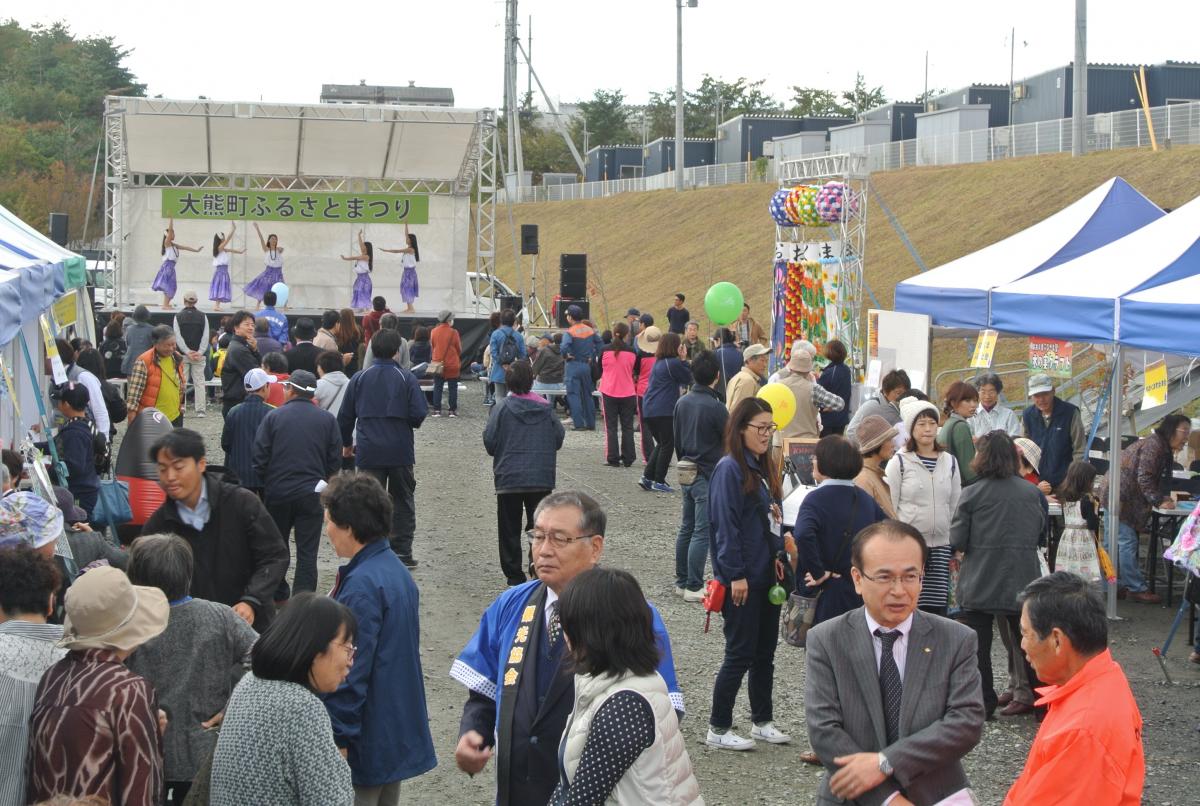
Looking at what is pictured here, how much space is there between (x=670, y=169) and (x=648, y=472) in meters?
50.1

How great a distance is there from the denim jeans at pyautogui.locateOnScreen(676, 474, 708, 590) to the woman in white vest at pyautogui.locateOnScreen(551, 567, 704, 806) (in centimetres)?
576

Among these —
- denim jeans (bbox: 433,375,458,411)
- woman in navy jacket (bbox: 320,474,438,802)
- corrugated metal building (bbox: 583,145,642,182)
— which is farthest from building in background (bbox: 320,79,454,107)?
woman in navy jacket (bbox: 320,474,438,802)

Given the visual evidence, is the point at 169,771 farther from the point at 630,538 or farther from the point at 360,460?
the point at 630,538

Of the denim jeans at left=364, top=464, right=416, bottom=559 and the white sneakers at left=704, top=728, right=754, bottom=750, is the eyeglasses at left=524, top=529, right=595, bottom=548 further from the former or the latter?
the denim jeans at left=364, top=464, right=416, bottom=559

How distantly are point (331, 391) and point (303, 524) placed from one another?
84.0 inches

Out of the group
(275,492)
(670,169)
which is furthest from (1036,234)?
(670,169)

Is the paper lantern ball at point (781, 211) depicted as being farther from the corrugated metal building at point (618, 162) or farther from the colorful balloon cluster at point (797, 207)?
the corrugated metal building at point (618, 162)

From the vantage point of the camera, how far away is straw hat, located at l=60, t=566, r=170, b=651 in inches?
134

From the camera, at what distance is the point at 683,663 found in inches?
302

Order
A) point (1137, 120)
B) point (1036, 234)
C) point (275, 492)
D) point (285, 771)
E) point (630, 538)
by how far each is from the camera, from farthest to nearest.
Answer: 1. point (1137, 120)
2. point (1036, 234)
3. point (630, 538)
4. point (275, 492)
5. point (285, 771)

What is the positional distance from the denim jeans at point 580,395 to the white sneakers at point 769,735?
1133 cm

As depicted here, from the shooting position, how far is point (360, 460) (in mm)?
9047

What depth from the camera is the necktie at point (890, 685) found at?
333 cm

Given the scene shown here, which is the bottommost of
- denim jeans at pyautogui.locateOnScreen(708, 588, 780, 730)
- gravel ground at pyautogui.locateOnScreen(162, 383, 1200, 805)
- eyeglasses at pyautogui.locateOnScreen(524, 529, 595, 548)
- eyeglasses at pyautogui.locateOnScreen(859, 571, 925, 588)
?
gravel ground at pyautogui.locateOnScreen(162, 383, 1200, 805)
